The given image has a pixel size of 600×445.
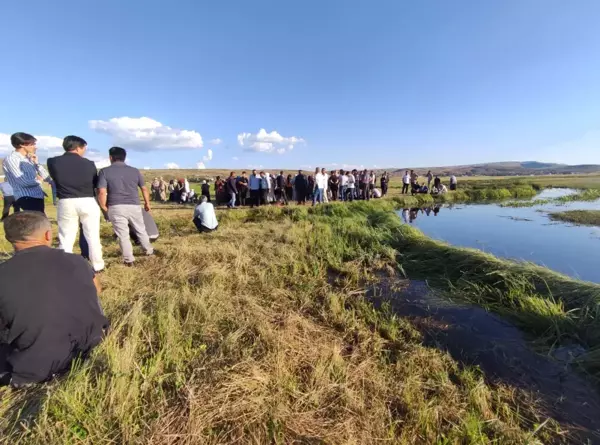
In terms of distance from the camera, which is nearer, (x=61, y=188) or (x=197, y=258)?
(x=61, y=188)

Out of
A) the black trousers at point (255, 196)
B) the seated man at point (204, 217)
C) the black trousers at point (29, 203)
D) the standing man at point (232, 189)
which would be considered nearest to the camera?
the black trousers at point (29, 203)

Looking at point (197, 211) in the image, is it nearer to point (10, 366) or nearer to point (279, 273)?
point (279, 273)

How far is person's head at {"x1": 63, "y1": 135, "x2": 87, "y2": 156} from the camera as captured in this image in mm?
3900

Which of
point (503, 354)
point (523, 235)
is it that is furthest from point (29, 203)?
point (523, 235)

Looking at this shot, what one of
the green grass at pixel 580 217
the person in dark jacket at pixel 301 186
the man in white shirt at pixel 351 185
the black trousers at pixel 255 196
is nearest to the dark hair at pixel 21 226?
the black trousers at pixel 255 196

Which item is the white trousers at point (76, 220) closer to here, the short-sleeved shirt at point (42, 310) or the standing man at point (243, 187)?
the short-sleeved shirt at point (42, 310)

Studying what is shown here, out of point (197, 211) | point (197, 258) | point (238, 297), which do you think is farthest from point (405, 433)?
point (197, 211)

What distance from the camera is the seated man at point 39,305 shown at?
192cm

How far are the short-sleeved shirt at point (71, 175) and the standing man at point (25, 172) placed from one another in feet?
2.28

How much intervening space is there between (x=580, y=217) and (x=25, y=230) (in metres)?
16.4

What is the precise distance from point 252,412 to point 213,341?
0.99 m

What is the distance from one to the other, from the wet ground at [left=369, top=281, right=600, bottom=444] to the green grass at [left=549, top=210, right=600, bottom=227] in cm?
1070

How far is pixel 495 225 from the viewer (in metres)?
11.0

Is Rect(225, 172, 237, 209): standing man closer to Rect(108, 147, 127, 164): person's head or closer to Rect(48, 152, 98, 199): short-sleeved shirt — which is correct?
Rect(108, 147, 127, 164): person's head
